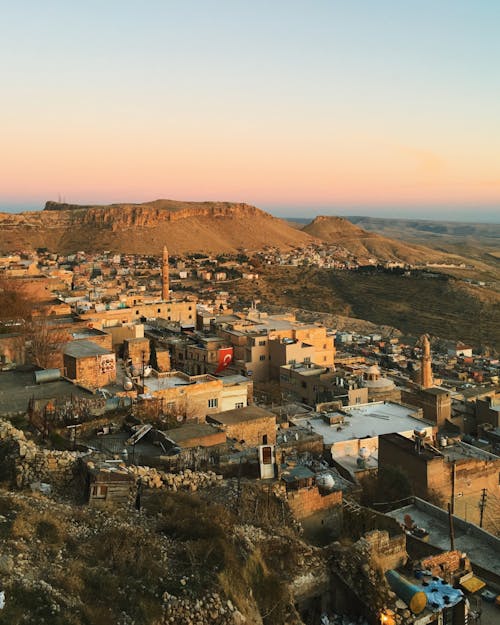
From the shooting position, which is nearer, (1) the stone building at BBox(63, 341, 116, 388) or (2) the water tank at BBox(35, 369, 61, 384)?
(2) the water tank at BBox(35, 369, 61, 384)

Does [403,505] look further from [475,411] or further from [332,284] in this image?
[332,284]

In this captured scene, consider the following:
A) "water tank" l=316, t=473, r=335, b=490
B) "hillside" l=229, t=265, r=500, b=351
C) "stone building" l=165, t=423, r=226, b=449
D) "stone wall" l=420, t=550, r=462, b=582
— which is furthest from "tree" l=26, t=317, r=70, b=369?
"hillside" l=229, t=265, r=500, b=351

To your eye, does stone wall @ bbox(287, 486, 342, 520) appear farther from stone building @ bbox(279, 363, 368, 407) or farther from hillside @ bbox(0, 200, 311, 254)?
hillside @ bbox(0, 200, 311, 254)

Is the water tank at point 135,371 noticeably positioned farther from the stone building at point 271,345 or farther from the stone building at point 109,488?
the stone building at point 109,488

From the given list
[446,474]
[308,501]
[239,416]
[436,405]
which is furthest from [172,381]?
[308,501]

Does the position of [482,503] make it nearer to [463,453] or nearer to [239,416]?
[463,453]

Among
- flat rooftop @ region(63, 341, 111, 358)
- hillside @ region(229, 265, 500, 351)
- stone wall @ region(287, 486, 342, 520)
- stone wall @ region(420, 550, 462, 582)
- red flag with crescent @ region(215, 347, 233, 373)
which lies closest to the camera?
stone wall @ region(420, 550, 462, 582)
